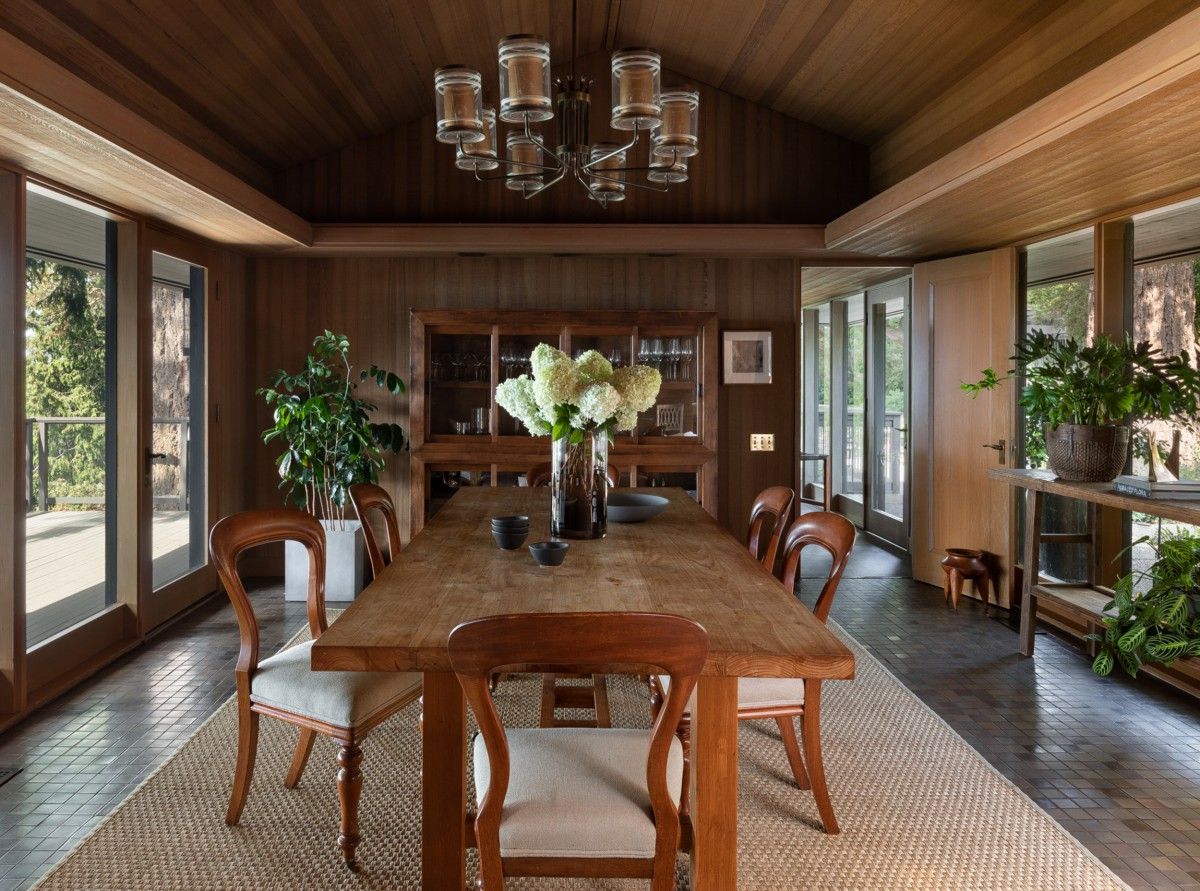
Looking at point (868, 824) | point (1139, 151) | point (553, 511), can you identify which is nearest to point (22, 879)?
point (553, 511)

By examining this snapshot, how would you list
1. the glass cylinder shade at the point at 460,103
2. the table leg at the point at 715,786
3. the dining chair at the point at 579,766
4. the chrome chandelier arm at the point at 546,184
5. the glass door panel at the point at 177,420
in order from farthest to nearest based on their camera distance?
the glass door panel at the point at 177,420
the chrome chandelier arm at the point at 546,184
the glass cylinder shade at the point at 460,103
the table leg at the point at 715,786
the dining chair at the point at 579,766

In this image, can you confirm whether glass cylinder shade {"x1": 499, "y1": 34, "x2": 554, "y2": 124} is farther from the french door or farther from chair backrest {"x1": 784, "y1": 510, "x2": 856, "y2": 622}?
the french door

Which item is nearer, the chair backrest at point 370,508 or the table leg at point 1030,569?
the chair backrest at point 370,508

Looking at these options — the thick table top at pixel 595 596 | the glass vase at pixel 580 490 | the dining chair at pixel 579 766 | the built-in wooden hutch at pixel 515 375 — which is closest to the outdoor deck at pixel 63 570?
the built-in wooden hutch at pixel 515 375

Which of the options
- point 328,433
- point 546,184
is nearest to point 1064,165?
point 546,184

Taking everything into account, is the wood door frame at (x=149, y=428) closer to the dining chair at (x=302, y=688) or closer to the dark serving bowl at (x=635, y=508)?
the dining chair at (x=302, y=688)

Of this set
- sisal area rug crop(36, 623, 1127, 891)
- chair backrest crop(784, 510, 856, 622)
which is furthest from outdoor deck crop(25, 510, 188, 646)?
chair backrest crop(784, 510, 856, 622)

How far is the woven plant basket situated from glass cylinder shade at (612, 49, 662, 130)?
2.53 m

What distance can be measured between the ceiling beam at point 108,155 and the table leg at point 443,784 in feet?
6.88

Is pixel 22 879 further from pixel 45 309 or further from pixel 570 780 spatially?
pixel 45 309

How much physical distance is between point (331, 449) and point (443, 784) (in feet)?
12.2

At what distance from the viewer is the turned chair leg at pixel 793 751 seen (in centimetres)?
266

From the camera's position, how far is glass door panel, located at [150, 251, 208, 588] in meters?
4.67

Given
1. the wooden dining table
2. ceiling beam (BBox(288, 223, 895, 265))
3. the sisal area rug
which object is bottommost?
the sisal area rug
